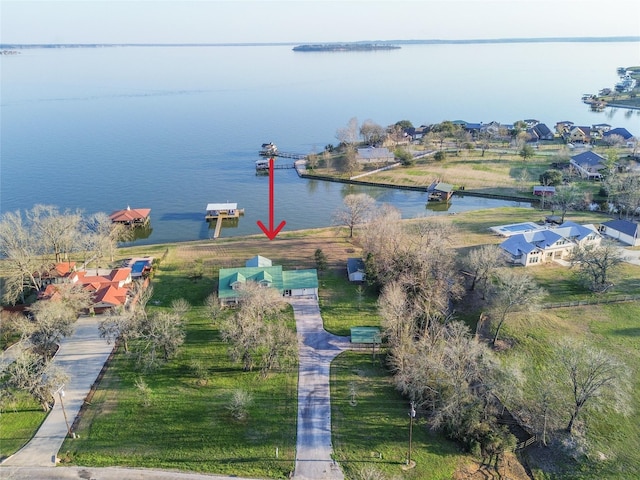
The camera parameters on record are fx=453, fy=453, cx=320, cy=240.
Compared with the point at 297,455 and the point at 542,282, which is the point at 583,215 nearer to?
the point at 542,282

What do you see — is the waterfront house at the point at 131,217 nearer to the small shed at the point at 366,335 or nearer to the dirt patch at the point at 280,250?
the dirt patch at the point at 280,250

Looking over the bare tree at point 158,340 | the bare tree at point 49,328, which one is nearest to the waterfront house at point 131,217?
the bare tree at point 49,328

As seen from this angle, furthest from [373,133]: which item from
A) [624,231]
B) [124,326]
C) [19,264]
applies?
[124,326]

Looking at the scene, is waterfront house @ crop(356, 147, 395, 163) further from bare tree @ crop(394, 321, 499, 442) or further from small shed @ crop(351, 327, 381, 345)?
bare tree @ crop(394, 321, 499, 442)

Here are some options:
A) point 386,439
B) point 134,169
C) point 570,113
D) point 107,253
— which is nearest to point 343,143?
point 134,169

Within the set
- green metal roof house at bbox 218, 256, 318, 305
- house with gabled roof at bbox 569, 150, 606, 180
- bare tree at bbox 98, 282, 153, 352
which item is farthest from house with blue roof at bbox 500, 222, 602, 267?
bare tree at bbox 98, 282, 153, 352
